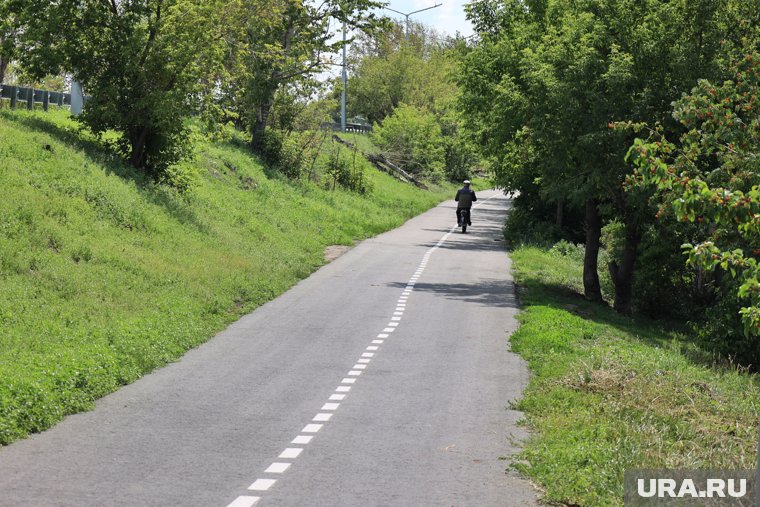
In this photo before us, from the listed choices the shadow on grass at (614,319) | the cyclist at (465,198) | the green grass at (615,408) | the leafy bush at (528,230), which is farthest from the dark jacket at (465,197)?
the green grass at (615,408)

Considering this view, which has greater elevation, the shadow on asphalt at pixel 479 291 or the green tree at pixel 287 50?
the green tree at pixel 287 50

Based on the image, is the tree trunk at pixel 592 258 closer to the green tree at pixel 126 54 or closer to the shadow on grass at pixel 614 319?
the shadow on grass at pixel 614 319

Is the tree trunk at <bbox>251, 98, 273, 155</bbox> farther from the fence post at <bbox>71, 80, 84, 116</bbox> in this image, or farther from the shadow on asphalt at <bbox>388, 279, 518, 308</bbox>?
the shadow on asphalt at <bbox>388, 279, 518, 308</bbox>

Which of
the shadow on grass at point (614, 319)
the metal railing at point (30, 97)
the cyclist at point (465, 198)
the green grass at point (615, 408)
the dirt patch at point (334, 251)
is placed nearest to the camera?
the green grass at point (615, 408)

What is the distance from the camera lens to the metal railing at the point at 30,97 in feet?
111

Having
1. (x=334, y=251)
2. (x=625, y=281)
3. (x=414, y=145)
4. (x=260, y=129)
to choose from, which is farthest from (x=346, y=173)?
(x=625, y=281)

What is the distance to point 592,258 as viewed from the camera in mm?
29719

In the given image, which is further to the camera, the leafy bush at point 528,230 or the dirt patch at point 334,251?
the leafy bush at point 528,230

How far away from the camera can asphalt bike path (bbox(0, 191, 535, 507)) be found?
9.84m

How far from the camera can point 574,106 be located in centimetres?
2602

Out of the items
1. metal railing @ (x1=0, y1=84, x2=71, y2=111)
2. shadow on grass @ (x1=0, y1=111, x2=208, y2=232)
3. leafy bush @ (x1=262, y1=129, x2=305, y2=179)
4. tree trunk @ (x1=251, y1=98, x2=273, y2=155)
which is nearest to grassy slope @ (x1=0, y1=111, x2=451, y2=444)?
shadow on grass @ (x1=0, y1=111, x2=208, y2=232)

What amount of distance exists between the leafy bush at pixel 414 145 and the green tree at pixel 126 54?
44799mm

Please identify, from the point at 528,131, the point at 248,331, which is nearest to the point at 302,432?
the point at 248,331

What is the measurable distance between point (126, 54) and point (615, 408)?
67.0ft
